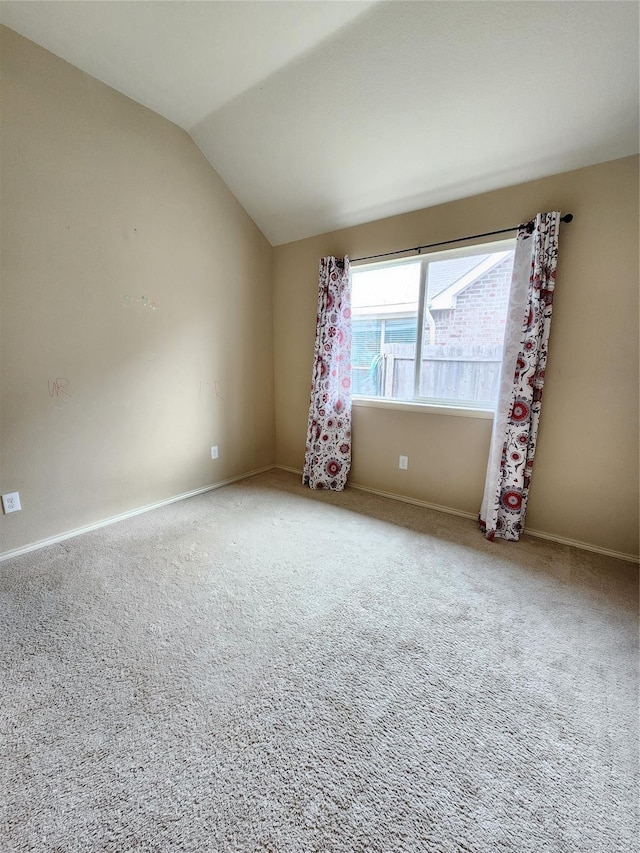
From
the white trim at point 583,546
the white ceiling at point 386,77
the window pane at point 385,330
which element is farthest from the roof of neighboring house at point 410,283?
the white trim at point 583,546

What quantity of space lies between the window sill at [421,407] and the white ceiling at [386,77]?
1.43 m

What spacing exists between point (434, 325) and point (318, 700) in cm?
238

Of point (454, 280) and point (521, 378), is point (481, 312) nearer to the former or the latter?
point (454, 280)

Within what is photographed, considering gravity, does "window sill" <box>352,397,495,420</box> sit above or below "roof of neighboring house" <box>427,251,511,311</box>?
below

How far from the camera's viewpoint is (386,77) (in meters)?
1.84

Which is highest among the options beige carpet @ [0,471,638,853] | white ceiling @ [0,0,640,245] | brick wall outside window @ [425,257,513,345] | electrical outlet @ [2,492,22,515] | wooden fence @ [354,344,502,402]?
white ceiling @ [0,0,640,245]

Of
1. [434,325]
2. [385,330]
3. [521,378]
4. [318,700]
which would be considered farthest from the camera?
[385,330]

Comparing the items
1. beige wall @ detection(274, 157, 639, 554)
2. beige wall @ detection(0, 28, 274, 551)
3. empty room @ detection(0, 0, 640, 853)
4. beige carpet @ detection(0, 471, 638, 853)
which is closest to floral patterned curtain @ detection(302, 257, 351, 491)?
empty room @ detection(0, 0, 640, 853)

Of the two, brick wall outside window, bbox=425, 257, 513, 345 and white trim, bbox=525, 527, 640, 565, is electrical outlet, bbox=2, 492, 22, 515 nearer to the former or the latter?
brick wall outside window, bbox=425, 257, 513, 345

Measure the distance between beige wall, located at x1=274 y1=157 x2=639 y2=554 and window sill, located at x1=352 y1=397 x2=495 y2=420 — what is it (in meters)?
0.04

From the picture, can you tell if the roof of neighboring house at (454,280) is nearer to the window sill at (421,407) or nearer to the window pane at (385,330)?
the window pane at (385,330)

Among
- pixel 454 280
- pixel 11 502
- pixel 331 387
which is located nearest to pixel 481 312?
pixel 454 280

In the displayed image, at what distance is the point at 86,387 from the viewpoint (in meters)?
2.23

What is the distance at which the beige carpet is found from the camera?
0.89m
